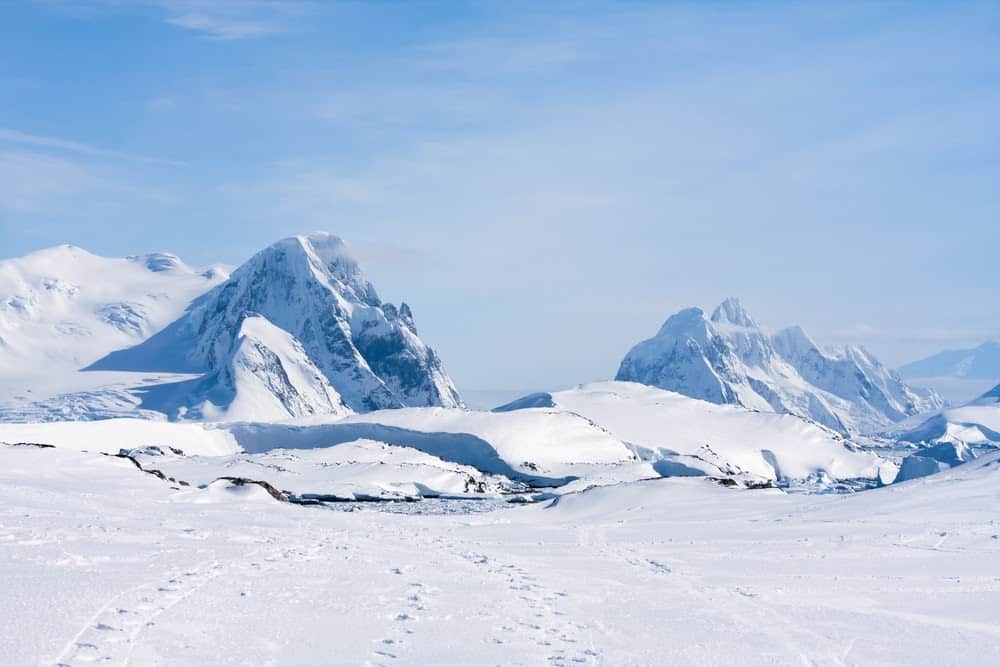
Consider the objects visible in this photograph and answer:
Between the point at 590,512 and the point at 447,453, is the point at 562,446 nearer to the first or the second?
the point at 447,453

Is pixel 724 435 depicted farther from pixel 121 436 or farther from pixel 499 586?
pixel 499 586

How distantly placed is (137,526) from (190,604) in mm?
13467

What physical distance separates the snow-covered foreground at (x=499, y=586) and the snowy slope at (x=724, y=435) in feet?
424

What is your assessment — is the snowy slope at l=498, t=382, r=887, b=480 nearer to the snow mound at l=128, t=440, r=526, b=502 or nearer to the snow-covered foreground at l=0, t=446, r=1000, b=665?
the snow mound at l=128, t=440, r=526, b=502

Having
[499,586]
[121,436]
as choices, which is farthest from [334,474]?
[499,586]

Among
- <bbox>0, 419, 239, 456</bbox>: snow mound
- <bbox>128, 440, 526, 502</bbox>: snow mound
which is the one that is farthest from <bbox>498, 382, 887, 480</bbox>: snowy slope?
<bbox>128, 440, 526, 502</bbox>: snow mound

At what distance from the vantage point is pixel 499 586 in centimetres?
2030

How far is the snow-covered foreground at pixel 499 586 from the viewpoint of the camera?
46.2 ft

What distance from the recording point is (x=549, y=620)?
16.3 meters

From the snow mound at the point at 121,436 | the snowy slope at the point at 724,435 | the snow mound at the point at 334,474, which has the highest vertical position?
the snow mound at the point at 121,436

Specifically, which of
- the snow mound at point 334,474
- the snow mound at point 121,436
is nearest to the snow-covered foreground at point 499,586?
the snow mound at point 334,474

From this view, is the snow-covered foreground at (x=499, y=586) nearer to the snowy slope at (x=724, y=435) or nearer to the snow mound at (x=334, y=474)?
the snow mound at (x=334, y=474)

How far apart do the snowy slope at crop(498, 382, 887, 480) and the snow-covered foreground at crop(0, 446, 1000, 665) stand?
129131 mm

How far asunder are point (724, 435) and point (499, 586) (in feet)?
540
